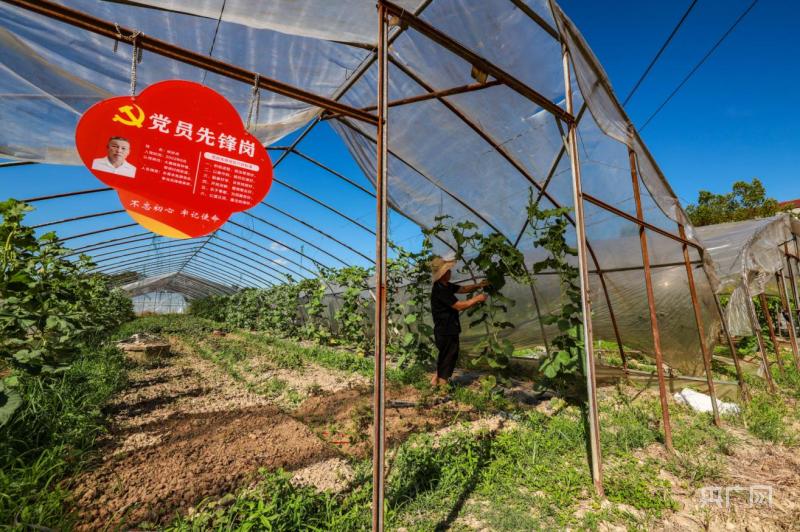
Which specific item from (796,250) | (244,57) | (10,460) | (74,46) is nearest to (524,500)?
(10,460)

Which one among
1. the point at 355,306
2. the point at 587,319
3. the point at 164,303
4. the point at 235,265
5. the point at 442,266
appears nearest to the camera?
the point at 587,319

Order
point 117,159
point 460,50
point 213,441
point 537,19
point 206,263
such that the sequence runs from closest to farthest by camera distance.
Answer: point 117,159
point 460,50
point 213,441
point 537,19
point 206,263

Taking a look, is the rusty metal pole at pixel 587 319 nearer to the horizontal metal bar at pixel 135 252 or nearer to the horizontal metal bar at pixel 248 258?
the horizontal metal bar at pixel 248 258

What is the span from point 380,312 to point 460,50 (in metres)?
1.78

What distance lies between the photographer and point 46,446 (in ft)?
8.35

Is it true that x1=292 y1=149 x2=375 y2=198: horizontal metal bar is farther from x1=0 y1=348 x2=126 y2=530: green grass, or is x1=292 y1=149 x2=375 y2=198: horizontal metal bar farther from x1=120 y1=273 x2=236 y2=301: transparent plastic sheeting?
x1=120 y1=273 x2=236 y2=301: transparent plastic sheeting

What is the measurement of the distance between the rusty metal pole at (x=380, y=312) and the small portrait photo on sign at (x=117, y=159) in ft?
3.28

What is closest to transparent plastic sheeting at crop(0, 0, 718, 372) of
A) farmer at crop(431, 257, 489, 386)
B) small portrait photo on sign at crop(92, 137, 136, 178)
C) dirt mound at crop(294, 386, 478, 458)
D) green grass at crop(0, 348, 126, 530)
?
farmer at crop(431, 257, 489, 386)

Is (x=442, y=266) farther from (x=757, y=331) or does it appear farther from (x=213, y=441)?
(x=757, y=331)

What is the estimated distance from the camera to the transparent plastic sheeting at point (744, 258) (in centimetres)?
525

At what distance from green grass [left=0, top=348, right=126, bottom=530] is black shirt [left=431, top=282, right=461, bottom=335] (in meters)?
3.46

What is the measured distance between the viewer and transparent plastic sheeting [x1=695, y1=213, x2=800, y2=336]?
17.2 feet

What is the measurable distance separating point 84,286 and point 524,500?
835cm

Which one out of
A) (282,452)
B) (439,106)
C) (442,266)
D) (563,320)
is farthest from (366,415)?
(439,106)
